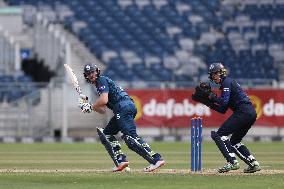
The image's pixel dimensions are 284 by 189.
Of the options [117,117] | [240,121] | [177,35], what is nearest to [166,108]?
[177,35]

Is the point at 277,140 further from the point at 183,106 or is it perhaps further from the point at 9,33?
the point at 9,33

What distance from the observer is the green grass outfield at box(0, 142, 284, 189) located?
50.2 feet

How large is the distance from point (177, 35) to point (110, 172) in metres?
20.1

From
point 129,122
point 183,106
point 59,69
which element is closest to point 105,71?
point 59,69

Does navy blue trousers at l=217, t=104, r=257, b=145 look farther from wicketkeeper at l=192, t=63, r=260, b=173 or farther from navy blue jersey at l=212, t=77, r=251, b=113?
navy blue jersey at l=212, t=77, r=251, b=113

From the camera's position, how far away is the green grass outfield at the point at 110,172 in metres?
15.3

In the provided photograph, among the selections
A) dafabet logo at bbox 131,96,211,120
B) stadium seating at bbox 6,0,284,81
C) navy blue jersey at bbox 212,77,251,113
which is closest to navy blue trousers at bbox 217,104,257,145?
navy blue jersey at bbox 212,77,251,113

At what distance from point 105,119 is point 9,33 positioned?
6669 millimetres

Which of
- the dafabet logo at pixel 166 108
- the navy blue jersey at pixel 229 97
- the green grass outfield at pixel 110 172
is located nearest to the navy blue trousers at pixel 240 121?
the navy blue jersey at pixel 229 97

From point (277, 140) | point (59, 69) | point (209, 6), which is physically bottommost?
point (277, 140)

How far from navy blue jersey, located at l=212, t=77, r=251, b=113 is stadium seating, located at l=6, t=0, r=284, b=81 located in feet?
56.8

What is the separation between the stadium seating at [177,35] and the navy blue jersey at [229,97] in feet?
56.8

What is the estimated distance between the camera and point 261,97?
105 feet

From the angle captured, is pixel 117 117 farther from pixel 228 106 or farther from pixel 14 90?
pixel 14 90
